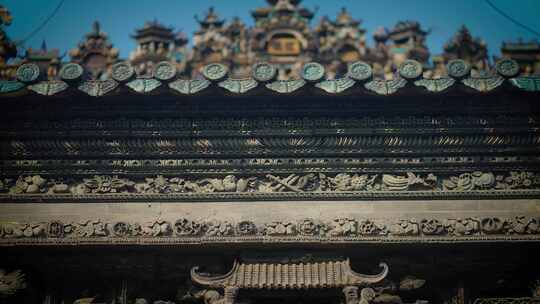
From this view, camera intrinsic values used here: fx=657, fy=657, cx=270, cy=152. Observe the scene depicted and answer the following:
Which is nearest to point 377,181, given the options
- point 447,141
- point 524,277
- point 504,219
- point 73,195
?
point 447,141

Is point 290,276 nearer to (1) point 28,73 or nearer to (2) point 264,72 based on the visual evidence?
(2) point 264,72

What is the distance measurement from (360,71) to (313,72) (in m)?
0.38

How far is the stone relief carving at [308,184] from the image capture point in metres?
5.92

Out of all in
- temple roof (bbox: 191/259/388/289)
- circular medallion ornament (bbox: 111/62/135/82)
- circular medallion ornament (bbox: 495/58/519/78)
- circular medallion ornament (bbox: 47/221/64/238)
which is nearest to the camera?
circular medallion ornament (bbox: 495/58/519/78)

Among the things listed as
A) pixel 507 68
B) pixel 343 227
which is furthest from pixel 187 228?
pixel 507 68

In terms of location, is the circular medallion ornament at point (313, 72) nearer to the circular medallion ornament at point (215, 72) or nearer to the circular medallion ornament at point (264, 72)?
the circular medallion ornament at point (264, 72)

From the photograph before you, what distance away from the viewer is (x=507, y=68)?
5.23 m

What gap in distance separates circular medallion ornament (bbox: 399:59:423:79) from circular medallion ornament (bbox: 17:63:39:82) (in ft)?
9.67

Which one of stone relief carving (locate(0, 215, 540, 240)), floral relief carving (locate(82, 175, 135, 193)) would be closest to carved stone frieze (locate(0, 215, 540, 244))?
stone relief carving (locate(0, 215, 540, 240))

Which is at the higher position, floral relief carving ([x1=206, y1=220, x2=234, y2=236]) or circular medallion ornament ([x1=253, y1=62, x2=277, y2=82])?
circular medallion ornament ([x1=253, y1=62, x2=277, y2=82])

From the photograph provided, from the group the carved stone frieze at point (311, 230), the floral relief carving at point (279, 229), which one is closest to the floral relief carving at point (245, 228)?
the carved stone frieze at point (311, 230)

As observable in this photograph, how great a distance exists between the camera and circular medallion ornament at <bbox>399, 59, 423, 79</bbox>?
205 inches

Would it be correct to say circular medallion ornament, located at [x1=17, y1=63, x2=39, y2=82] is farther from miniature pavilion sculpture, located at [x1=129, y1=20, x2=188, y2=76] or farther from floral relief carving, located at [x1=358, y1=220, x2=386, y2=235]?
miniature pavilion sculpture, located at [x1=129, y1=20, x2=188, y2=76]

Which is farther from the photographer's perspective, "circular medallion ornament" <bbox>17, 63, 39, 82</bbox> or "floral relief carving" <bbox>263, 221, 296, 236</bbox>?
"floral relief carving" <bbox>263, 221, 296, 236</bbox>
